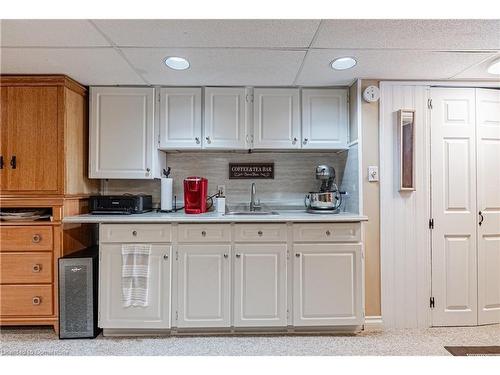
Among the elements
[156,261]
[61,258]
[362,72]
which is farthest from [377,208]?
[61,258]

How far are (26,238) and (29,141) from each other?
0.77 metres

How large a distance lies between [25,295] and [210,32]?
2.40 m

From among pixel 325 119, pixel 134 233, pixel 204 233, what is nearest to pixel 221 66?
pixel 325 119

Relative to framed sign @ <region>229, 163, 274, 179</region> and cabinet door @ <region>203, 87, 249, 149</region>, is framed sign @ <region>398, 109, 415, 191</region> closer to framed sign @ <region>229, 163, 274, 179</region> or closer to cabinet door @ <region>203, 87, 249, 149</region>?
framed sign @ <region>229, 163, 274, 179</region>

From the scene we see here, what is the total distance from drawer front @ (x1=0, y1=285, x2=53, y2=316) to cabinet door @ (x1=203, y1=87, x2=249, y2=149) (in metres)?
1.76

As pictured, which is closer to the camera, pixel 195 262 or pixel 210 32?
pixel 210 32

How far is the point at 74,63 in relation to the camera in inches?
92.5

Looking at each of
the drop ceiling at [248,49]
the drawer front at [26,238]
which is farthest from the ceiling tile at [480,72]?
the drawer front at [26,238]

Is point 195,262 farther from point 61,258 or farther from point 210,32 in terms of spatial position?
point 210,32

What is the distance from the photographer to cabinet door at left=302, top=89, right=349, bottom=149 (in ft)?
9.30

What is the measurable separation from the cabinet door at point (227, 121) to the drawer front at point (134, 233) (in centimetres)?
86

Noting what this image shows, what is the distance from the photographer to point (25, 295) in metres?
2.46

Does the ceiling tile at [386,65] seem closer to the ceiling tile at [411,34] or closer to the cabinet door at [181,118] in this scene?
the ceiling tile at [411,34]

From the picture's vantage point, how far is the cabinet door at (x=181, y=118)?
2.82m
